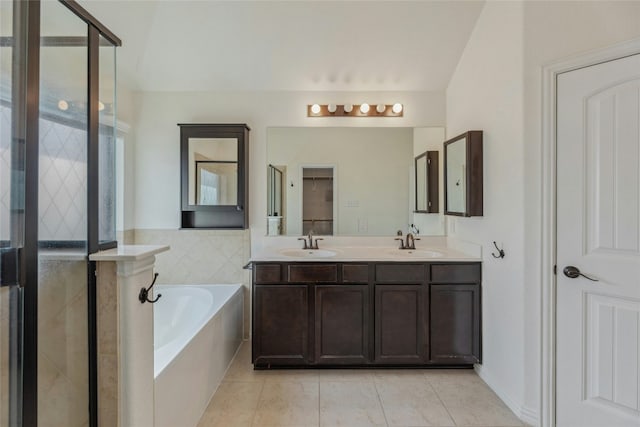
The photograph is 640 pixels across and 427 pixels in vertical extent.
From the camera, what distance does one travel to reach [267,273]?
2566 mm

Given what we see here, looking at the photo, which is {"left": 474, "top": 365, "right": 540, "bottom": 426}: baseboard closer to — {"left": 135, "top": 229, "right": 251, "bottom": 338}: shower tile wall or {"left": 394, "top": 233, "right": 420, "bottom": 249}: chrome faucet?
{"left": 394, "top": 233, "right": 420, "bottom": 249}: chrome faucet

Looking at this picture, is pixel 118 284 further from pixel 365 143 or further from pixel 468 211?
pixel 365 143

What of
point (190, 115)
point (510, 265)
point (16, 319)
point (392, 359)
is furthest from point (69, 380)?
point (190, 115)

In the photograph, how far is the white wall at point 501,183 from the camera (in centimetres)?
206

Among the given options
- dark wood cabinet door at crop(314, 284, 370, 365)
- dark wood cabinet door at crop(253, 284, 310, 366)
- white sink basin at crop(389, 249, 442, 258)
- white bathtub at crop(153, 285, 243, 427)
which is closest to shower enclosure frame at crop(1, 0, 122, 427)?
white bathtub at crop(153, 285, 243, 427)

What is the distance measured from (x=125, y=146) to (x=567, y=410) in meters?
3.77

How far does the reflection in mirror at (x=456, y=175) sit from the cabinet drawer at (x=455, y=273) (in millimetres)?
430

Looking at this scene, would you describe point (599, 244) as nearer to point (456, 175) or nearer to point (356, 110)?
point (456, 175)

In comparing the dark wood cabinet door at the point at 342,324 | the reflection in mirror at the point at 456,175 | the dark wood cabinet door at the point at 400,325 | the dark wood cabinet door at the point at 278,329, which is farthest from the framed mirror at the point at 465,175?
the dark wood cabinet door at the point at 278,329

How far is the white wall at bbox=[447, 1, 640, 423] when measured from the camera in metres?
1.84

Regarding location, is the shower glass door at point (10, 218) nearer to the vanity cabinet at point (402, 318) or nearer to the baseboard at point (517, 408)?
the vanity cabinet at point (402, 318)

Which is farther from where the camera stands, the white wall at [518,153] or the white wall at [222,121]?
the white wall at [222,121]

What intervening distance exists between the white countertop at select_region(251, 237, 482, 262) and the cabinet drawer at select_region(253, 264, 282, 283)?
5 cm

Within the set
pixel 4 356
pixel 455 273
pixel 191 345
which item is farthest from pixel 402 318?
pixel 4 356
